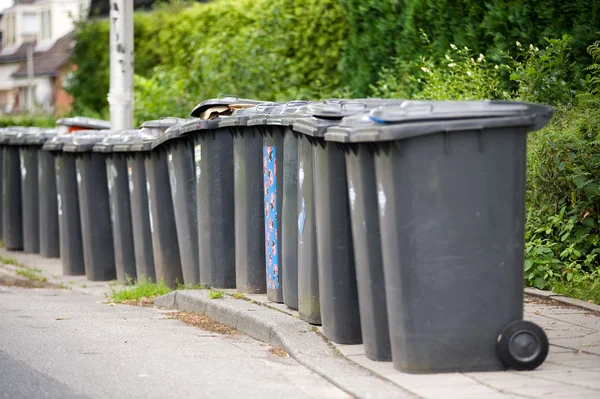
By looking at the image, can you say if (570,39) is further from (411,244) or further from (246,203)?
(411,244)

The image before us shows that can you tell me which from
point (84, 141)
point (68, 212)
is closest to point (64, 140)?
point (84, 141)

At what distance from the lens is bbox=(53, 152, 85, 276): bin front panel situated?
40.9ft

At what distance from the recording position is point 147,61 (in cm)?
2452

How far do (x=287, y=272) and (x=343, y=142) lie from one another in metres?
1.90

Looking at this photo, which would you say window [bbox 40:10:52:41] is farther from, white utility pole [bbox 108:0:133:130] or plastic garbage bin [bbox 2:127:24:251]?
white utility pole [bbox 108:0:133:130]

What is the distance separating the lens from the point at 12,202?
1502 centimetres

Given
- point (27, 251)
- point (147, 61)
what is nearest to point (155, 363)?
point (27, 251)

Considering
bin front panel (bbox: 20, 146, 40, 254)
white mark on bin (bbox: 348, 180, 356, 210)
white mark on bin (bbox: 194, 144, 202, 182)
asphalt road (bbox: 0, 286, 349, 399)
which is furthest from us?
bin front panel (bbox: 20, 146, 40, 254)

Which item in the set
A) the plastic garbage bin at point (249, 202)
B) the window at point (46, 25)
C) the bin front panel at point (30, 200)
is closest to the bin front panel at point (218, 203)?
the plastic garbage bin at point (249, 202)

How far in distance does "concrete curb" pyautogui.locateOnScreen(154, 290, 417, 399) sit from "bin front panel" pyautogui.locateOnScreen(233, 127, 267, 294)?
288 millimetres

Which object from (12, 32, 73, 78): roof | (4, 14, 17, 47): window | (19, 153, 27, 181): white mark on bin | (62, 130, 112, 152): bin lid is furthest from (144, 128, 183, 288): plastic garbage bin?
(4, 14, 17, 47): window

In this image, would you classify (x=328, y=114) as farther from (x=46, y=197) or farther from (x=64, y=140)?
(x=46, y=197)

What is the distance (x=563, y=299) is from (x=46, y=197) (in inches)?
292

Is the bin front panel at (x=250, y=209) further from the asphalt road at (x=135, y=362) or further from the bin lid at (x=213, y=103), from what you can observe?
the bin lid at (x=213, y=103)
